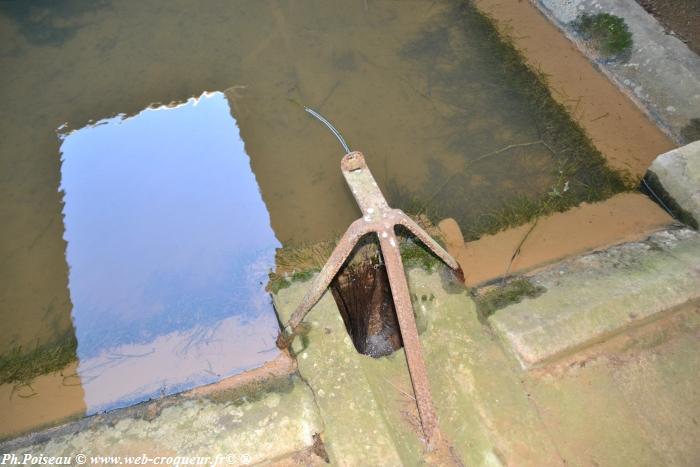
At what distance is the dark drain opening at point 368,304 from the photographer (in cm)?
223

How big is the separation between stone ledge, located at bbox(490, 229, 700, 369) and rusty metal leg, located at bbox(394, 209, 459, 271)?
0.29 m

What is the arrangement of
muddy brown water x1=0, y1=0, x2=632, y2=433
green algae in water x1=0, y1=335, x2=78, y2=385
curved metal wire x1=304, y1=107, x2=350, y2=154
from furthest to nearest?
curved metal wire x1=304, y1=107, x2=350, y2=154
muddy brown water x1=0, y1=0, x2=632, y2=433
green algae in water x1=0, y1=335, x2=78, y2=385

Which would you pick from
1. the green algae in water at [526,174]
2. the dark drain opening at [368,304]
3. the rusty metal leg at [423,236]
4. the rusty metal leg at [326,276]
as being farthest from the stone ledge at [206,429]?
the green algae in water at [526,174]

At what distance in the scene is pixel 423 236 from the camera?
179cm

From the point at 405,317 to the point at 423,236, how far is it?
1.06 feet

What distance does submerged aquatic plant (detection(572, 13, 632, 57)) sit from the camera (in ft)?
9.90

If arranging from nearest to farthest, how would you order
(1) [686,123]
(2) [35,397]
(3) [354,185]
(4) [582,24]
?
(3) [354,185] < (2) [35,397] < (1) [686,123] < (4) [582,24]

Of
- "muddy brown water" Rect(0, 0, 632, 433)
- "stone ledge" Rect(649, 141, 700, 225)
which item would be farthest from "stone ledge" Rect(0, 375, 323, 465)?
"stone ledge" Rect(649, 141, 700, 225)

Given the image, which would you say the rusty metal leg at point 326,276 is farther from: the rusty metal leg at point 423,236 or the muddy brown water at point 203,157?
the muddy brown water at point 203,157

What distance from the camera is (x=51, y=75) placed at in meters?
3.57

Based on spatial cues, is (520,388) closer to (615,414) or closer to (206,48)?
(615,414)

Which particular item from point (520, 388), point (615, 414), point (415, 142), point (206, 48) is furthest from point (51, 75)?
point (615, 414)

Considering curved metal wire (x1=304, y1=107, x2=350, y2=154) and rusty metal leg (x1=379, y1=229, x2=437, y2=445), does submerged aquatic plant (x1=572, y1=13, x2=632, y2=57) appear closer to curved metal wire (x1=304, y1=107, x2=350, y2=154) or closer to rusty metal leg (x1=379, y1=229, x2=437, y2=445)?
curved metal wire (x1=304, y1=107, x2=350, y2=154)

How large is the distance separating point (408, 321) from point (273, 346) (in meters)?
0.82
